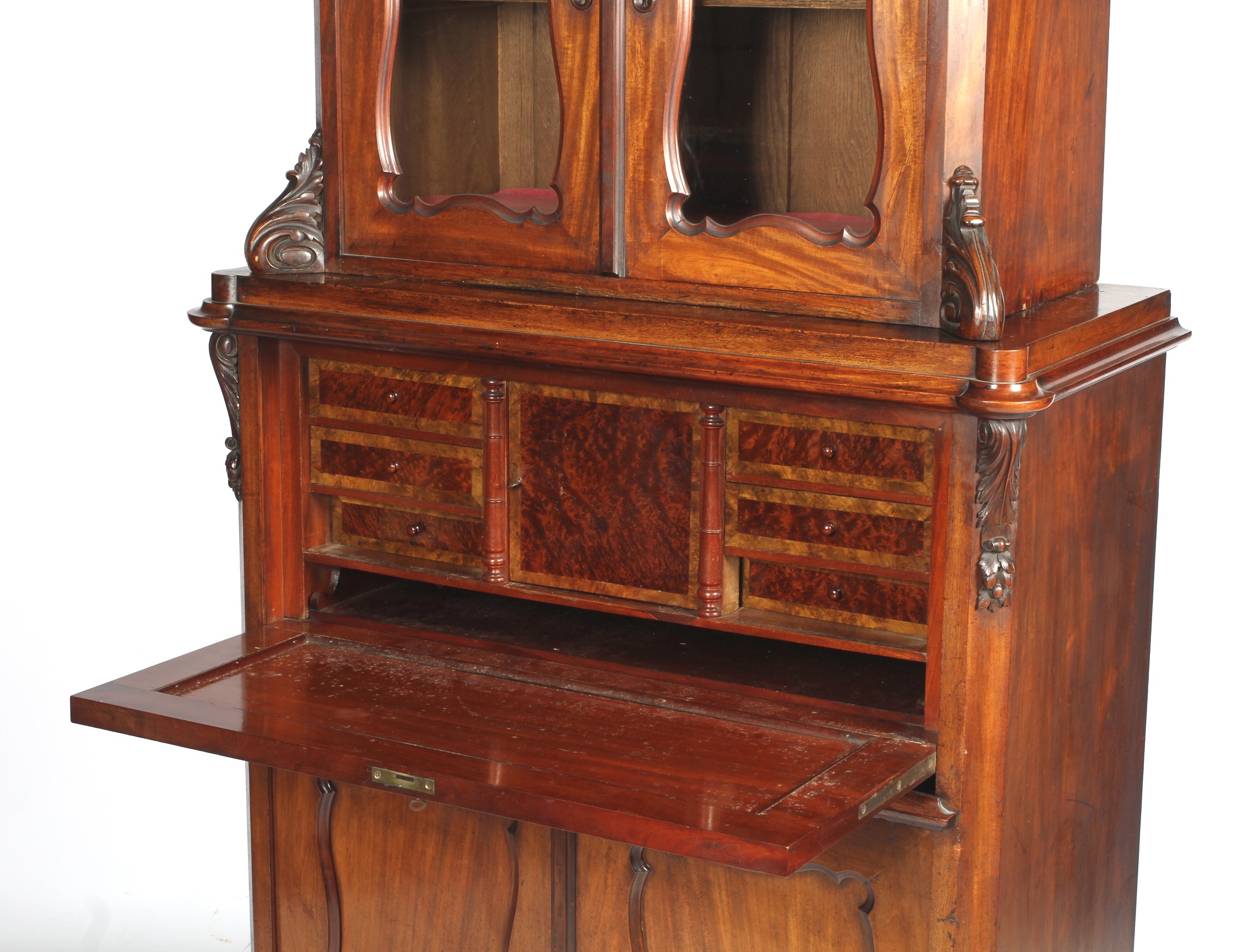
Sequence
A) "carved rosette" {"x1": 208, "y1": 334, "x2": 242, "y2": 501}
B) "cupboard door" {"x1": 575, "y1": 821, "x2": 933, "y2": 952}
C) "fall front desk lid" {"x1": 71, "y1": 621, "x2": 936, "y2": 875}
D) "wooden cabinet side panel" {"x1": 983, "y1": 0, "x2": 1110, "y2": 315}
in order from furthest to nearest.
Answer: "carved rosette" {"x1": 208, "y1": 334, "x2": 242, "y2": 501} < "cupboard door" {"x1": 575, "y1": 821, "x2": 933, "y2": 952} < "wooden cabinet side panel" {"x1": 983, "y1": 0, "x2": 1110, "y2": 315} < "fall front desk lid" {"x1": 71, "y1": 621, "x2": 936, "y2": 875}

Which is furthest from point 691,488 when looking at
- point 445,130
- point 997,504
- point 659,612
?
point 445,130

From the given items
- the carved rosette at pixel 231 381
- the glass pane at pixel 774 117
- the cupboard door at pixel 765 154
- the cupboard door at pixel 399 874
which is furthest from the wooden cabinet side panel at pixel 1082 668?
the carved rosette at pixel 231 381

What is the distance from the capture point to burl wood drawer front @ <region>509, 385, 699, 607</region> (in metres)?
2.51

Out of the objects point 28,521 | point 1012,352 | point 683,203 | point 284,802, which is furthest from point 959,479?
point 28,521

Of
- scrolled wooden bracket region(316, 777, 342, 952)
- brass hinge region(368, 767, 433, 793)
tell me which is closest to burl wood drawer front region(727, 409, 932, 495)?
brass hinge region(368, 767, 433, 793)

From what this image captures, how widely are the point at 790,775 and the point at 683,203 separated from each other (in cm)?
80

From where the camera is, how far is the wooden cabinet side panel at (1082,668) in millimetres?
2352

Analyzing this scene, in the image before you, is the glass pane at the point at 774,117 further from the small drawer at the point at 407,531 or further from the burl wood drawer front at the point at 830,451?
the small drawer at the point at 407,531

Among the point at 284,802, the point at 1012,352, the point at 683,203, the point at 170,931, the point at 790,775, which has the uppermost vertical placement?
the point at 683,203

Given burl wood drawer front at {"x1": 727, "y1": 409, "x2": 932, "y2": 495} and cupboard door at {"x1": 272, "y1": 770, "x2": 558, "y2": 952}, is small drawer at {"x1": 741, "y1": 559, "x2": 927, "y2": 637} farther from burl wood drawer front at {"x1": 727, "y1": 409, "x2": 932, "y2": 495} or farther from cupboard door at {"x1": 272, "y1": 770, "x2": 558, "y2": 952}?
cupboard door at {"x1": 272, "y1": 770, "x2": 558, "y2": 952}

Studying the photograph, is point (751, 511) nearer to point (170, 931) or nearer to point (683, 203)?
point (683, 203)

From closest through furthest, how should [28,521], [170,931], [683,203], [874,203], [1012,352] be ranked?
[1012,352] < [874,203] < [683,203] < [170,931] < [28,521]

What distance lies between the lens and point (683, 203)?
8.13 feet


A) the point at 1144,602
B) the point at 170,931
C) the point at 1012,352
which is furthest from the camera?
the point at 170,931
